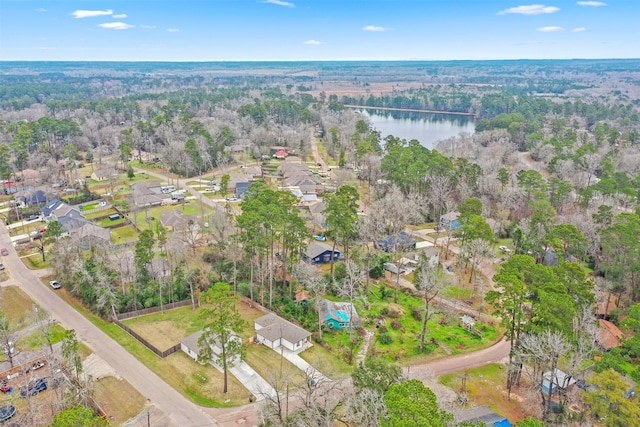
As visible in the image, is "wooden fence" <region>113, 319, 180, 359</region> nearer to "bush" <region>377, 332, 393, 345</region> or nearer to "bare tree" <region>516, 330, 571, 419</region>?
"bush" <region>377, 332, 393, 345</region>

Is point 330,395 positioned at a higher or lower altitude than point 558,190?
lower

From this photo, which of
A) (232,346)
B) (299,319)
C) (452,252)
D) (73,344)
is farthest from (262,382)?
(452,252)

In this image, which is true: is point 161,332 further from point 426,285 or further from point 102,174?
point 102,174

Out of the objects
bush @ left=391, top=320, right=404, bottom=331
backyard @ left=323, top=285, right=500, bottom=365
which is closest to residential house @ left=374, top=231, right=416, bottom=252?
backyard @ left=323, top=285, right=500, bottom=365

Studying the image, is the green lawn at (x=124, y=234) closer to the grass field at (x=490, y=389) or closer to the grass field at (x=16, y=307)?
the grass field at (x=16, y=307)

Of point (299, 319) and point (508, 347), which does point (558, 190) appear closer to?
point (508, 347)

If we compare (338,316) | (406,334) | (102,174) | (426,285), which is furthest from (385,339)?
(102,174)
